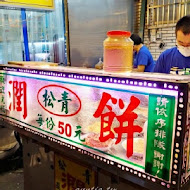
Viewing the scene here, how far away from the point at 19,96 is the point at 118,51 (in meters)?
1.22

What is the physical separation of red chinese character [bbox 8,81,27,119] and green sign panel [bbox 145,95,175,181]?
135 centimetres

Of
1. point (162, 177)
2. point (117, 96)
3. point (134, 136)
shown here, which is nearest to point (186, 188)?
point (162, 177)

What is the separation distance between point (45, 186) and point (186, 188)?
5.64ft

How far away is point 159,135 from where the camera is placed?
1258mm

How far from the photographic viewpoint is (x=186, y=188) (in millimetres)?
1327

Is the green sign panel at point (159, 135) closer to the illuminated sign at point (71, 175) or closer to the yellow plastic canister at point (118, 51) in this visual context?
the yellow plastic canister at point (118, 51)

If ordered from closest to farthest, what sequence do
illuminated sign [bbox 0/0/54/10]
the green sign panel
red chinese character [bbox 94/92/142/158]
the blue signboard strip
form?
the green sign panel < red chinese character [bbox 94/92/142/158] < illuminated sign [bbox 0/0/54/10] < the blue signboard strip

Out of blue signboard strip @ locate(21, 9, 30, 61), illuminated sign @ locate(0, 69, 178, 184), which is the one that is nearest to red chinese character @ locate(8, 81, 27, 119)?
illuminated sign @ locate(0, 69, 178, 184)

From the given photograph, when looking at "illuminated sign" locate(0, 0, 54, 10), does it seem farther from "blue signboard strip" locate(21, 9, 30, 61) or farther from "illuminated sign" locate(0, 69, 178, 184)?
"illuminated sign" locate(0, 69, 178, 184)

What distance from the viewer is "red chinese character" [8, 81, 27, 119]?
224cm

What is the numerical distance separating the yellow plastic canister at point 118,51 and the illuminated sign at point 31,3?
2.89m

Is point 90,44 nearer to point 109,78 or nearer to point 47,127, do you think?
point 47,127

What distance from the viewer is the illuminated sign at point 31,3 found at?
3.82 m

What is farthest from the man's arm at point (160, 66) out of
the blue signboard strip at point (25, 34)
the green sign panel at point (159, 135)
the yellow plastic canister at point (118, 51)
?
the blue signboard strip at point (25, 34)
